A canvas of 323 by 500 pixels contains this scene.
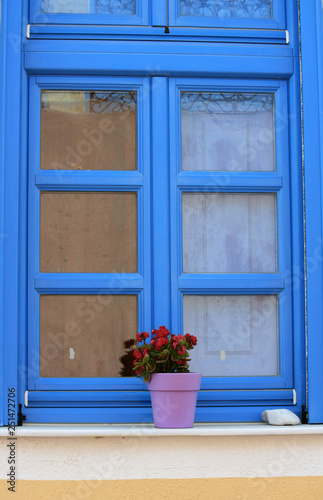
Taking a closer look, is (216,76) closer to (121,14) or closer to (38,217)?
(121,14)

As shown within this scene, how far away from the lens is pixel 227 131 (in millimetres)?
3428

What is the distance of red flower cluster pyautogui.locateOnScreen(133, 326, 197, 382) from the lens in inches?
119

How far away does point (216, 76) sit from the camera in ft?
11.1

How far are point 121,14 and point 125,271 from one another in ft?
3.74

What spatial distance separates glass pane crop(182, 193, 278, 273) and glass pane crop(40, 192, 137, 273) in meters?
0.25

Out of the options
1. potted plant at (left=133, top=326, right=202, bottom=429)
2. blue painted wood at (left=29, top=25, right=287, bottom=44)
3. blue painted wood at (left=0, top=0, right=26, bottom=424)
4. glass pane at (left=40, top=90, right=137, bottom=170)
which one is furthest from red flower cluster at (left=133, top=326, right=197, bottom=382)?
blue painted wood at (left=29, top=25, right=287, bottom=44)

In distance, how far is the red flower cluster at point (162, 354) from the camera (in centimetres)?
301

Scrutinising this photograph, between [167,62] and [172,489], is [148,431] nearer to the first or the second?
[172,489]

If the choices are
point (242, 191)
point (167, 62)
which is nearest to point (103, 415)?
point (242, 191)

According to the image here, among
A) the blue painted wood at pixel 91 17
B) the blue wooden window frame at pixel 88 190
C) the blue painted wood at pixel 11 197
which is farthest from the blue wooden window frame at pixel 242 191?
the blue painted wood at pixel 11 197

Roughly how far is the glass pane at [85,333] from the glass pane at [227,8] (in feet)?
4.28

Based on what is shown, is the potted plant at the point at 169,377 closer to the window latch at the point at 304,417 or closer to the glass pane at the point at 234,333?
the glass pane at the point at 234,333

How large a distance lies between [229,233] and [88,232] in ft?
2.00

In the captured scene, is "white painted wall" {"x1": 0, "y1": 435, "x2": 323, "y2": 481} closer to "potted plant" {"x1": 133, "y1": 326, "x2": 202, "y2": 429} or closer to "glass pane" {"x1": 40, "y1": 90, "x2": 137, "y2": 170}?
"potted plant" {"x1": 133, "y1": 326, "x2": 202, "y2": 429}
